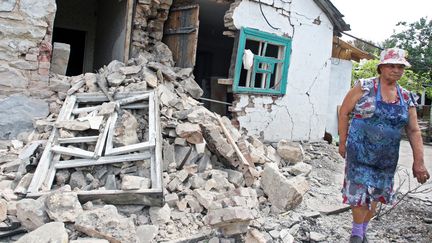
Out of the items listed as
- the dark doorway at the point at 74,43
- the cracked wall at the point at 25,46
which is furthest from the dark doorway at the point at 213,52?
the cracked wall at the point at 25,46

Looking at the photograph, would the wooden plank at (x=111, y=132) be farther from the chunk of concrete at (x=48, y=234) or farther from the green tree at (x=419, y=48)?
the green tree at (x=419, y=48)

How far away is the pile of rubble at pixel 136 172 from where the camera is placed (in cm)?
304

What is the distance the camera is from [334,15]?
8.54 meters

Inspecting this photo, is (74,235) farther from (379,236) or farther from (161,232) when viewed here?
(379,236)

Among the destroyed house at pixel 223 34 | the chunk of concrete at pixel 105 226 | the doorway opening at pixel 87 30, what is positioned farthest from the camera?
the doorway opening at pixel 87 30

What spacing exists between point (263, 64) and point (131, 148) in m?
4.35

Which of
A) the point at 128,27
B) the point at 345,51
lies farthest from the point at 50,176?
the point at 345,51

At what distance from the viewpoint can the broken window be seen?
276 inches

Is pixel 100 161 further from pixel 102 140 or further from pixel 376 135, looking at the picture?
pixel 376 135

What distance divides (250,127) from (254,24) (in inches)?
82.0

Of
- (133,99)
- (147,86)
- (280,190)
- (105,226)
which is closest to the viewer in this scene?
(105,226)

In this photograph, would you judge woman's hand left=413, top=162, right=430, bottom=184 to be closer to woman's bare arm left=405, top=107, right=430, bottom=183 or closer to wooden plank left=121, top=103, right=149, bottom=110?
A: woman's bare arm left=405, top=107, right=430, bottom=183

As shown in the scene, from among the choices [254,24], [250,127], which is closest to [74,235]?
[250,127]

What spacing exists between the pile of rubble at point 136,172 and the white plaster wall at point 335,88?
5.00 metres
